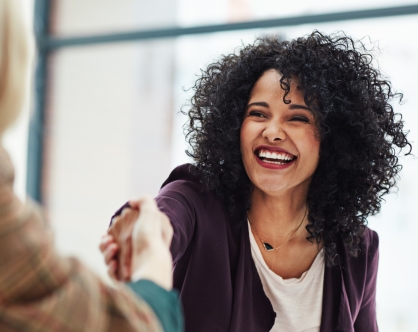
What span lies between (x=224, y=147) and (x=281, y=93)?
25cm

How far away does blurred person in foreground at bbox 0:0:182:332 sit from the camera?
0.73 meters

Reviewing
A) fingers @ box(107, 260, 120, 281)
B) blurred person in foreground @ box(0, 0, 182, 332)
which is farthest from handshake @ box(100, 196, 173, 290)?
blurred person in foreground @ box(0, 0, 182, 332)

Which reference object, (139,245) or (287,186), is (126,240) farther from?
(287,186)

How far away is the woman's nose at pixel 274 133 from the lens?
66.7 inches

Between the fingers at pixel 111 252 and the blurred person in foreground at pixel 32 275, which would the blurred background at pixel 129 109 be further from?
the blurred person in foreground at pixel 32 275

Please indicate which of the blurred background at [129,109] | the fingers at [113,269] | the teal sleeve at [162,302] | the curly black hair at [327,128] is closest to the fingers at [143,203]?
the fingers at [113,269]

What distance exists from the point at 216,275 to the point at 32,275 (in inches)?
35.9

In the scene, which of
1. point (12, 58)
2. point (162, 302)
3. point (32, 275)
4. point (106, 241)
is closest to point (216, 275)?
point (106, 241)

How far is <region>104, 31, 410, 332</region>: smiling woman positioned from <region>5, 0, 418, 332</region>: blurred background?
1.28 metres

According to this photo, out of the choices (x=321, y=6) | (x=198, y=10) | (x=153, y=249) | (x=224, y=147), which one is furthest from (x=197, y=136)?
(x=198, y=10)

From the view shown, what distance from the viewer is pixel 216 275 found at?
162 cm

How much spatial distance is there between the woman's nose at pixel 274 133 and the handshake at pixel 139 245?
1.95 ft

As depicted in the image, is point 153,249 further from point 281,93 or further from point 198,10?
point 198,10

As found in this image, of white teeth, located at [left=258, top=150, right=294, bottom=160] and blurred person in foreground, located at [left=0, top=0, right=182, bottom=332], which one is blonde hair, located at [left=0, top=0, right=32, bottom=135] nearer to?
blurred person in foreground, located at [left=0, top=0, right=182, bottom=332]
